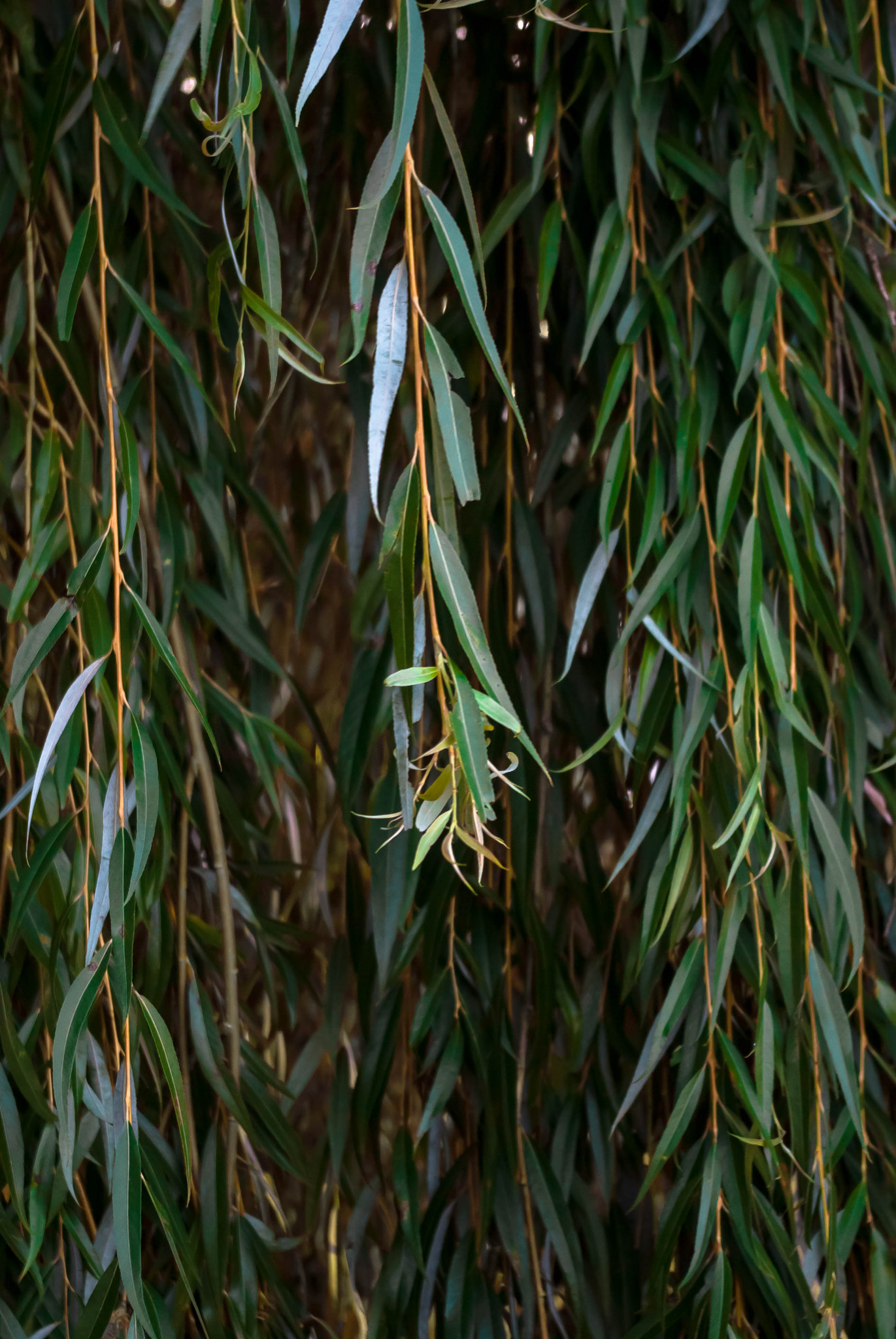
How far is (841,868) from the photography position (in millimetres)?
665

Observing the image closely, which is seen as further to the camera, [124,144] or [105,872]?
[124,144]

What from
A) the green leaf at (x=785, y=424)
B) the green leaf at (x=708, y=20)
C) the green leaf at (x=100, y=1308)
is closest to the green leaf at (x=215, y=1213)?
the green leaf at (x=100, y=1308)

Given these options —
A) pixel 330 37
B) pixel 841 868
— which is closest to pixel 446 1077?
pixel 841 868

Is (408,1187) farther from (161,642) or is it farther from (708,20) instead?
(708,20)

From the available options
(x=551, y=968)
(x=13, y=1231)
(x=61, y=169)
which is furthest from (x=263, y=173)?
(x=13, y=1231)

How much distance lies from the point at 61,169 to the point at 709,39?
0.42 meters

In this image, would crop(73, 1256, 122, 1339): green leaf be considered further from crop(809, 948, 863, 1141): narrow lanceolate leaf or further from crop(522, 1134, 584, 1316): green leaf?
crop(809, 948, 863, 1141): narrow lanceolate leaf

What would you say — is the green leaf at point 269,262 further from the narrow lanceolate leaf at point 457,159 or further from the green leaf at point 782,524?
the green leaf at point 782,524

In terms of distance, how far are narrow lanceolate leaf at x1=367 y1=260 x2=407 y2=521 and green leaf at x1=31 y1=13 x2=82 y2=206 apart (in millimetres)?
308

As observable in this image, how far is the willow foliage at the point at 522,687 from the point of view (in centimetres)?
65

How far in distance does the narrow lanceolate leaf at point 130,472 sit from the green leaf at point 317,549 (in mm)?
191

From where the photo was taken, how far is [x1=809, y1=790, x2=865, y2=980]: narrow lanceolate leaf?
66 cm

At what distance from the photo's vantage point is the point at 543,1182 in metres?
0.72

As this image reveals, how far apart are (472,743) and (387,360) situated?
145mm
